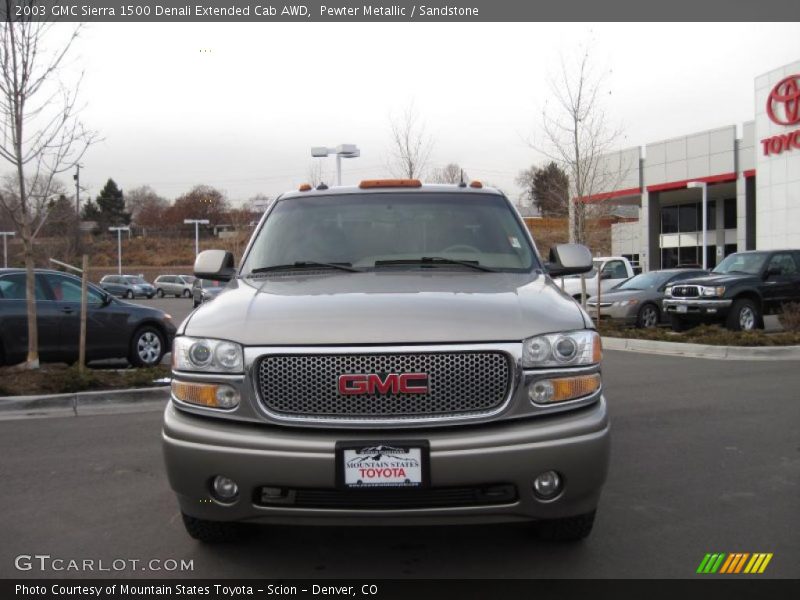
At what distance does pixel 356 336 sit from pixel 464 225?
1.80 metres

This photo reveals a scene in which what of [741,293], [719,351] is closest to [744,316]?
[741,293]

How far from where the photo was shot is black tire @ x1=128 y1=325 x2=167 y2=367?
10382 millimetres

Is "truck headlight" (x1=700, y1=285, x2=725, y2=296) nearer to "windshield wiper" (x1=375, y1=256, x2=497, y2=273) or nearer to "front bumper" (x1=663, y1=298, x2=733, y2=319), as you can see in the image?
"front bumper" (x1=663, y1=298, x2=733, y2=319)

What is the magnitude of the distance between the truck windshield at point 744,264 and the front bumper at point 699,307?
1.22 metres

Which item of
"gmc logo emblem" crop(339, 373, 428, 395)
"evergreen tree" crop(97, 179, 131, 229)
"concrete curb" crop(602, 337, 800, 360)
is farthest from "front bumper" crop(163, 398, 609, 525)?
"evergreen tree" crop(97, 179, 131, 229)

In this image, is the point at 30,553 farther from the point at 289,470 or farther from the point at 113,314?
the point at 113,314

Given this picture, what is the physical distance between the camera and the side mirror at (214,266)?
183 inches

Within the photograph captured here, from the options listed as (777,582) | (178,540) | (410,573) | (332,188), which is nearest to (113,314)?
(332,188)

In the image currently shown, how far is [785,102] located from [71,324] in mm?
26001

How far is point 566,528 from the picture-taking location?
3521 mm

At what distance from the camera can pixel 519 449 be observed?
115 inches

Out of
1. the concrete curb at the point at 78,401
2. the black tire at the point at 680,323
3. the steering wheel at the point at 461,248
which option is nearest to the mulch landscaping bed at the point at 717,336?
the black tire at the point at 680,323

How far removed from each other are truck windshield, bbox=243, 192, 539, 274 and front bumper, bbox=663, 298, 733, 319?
1018 cm

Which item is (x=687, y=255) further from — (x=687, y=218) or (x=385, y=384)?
(x=385, y=384)
